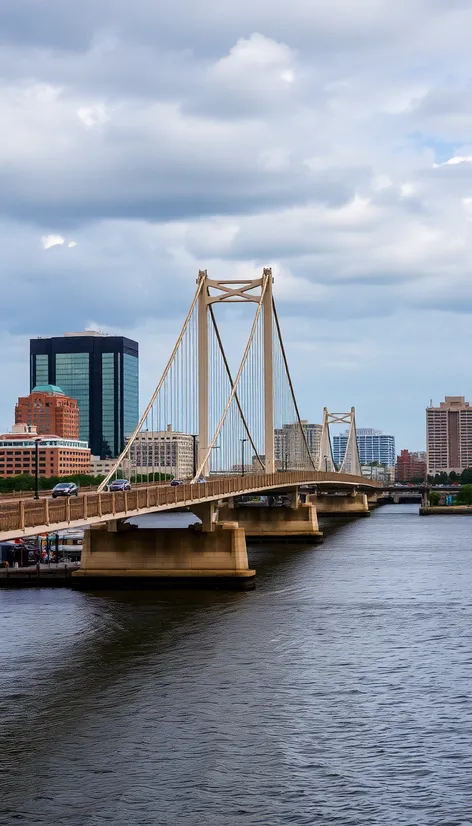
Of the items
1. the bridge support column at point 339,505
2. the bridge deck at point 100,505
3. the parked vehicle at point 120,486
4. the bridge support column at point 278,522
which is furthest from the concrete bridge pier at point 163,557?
the bridge support column at point 339,505

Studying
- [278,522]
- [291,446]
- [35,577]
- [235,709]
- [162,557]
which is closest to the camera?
[235,709]

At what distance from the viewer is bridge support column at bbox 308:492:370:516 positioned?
173 metres

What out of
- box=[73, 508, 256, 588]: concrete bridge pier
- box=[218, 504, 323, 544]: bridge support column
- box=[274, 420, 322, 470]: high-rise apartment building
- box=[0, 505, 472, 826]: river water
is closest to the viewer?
box=[0, 505, 472, 826]: river water

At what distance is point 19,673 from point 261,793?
1448 cm

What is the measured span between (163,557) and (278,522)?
1761 inches

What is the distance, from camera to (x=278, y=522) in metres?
107

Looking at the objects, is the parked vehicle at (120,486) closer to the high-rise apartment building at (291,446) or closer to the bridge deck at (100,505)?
the bridge deck at (100,505)

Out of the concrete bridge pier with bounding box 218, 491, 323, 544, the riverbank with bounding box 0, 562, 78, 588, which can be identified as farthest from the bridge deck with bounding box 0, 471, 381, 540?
the concrete bridge pier with bounding box 218, 491, 323, 544

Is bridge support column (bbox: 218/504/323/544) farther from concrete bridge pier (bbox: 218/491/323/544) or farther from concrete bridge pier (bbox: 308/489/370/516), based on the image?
concrete bridge pier (bbox: 308/489/370/516)

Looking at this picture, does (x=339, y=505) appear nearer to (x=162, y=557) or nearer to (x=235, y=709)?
(x=162, y=557)

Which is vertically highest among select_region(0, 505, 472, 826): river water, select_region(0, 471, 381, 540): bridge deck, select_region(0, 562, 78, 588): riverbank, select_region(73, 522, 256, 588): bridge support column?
select_region(0, 471, 381, 540): bridge deck

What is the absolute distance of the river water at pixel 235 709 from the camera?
85.0 ft

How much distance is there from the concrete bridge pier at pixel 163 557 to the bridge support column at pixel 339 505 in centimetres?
10779

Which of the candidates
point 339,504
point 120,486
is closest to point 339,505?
point 339,504
